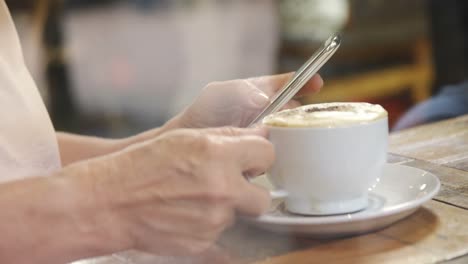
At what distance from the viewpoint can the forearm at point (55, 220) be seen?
0.60 meters

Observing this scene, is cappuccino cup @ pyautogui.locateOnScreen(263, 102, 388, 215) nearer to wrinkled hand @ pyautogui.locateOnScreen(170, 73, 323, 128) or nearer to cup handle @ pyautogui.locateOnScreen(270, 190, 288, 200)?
cup handle @ pyautogui.locateOnScreen(270, 190, 288, 200)

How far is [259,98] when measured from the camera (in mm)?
803

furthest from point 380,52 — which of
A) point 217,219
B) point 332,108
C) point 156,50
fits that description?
point 217,219

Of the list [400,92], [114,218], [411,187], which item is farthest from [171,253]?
[400,92]

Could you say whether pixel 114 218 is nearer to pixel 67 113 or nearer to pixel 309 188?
pixel 309 188

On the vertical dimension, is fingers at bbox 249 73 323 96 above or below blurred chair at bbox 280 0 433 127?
above

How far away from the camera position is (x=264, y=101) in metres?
0.80

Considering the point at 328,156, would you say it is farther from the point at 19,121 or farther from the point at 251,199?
the point at 19,121

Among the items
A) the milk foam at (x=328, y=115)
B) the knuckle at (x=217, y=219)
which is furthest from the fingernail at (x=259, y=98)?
the knuckle at (x=217, y=219)

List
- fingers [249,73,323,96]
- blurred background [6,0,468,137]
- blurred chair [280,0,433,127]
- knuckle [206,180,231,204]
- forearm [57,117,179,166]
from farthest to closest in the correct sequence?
blurred chair [280,0,433,127], blurred background [6,0,468,137], forearm [57,117,179,166], fingers [249,73,323,96], knuckle [206,180,231,204]

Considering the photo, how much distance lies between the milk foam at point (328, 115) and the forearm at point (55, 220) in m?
0.15

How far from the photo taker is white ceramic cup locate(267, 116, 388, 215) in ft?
2.02

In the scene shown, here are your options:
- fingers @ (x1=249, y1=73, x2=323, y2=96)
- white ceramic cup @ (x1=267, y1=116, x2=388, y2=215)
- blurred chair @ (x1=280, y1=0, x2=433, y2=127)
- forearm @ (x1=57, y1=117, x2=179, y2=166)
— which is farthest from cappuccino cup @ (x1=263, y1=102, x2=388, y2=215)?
blurred chair @ (x1=280, y1=0, x2=433, y2=127)

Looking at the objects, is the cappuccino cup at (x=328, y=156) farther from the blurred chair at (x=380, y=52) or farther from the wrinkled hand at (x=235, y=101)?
the blurred chair at (x=380, y=52)
